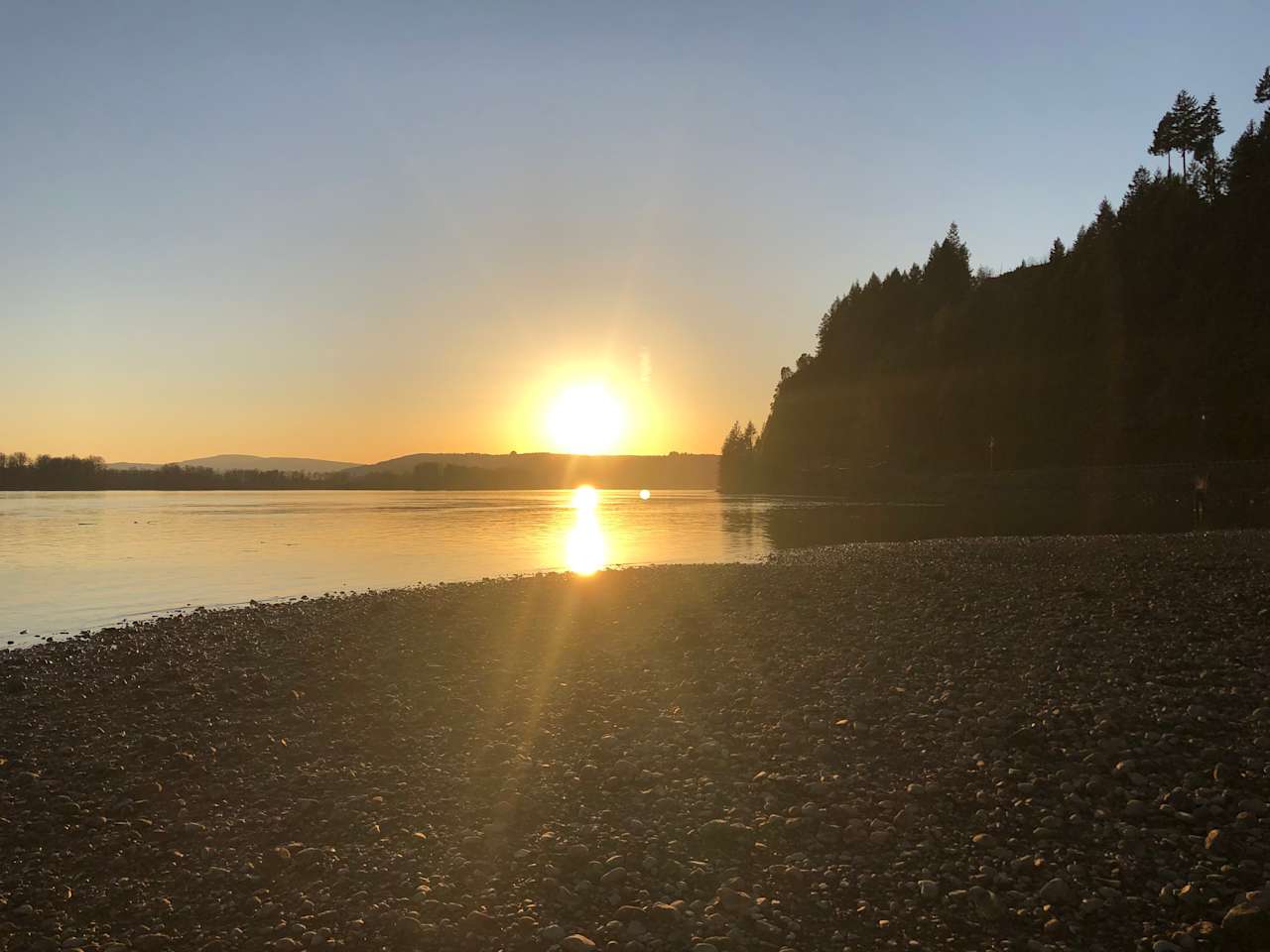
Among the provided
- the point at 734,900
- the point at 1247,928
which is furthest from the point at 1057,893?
the point at 734,900

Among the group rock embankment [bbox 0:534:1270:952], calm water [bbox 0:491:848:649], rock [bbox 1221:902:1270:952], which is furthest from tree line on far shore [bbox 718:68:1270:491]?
rock [bbox 1221:902:1270:952]

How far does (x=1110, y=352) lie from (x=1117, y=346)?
4.05 ft

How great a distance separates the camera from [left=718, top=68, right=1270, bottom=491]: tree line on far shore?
9788cm

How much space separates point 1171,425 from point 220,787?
393 feet

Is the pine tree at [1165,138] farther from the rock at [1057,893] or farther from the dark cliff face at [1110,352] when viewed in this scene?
the rock at [1057,893]

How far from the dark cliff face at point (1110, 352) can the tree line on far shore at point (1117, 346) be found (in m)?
0.24

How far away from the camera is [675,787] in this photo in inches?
398

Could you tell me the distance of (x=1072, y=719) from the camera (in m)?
11.1

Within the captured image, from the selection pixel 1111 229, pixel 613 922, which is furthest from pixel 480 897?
pixel 1111 229

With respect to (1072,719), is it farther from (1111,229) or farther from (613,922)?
(1111,229)

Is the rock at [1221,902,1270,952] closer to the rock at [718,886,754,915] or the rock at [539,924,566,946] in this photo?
the rock at [718,886,754,915]

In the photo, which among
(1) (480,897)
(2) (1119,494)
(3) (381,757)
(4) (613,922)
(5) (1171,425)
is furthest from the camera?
(5) (1171,425)

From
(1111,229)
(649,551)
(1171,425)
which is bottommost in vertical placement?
(649,551)

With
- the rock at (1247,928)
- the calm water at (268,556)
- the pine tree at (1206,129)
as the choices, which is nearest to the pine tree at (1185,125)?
the pine tree at (1206,129)
